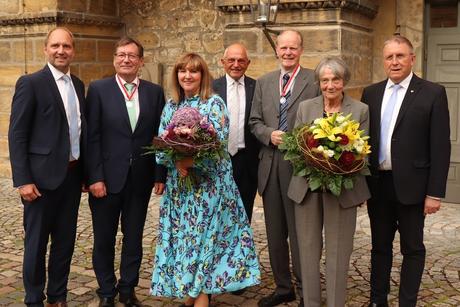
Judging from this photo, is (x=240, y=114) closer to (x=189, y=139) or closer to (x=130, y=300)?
(x=189, y=139)

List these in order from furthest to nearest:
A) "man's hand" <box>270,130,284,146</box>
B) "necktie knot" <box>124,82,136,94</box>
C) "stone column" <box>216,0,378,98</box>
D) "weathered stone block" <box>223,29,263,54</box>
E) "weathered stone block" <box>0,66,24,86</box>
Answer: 1. "weathered stone block" <box>0,66,24,86</box>
2. "weathered stone block" <box>223,29,263,54</box>
3. "stone column" <box>216,0,378,98</box>
4. "necktie knot" <box>124,82,136,94</box>
5. "man's hand" <box>270,130,284,146</box>


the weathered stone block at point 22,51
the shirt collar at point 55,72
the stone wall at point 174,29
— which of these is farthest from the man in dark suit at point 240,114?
the weathered stone block at point 22,51

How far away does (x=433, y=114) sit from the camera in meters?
3.97

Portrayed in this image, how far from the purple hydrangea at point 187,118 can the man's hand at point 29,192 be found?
3.40 ft

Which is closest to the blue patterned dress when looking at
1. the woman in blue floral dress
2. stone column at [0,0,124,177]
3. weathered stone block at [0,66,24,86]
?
the woman in blue floral dress

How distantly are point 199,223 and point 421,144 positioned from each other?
5.21 ft

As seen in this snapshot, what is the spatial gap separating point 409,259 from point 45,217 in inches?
101

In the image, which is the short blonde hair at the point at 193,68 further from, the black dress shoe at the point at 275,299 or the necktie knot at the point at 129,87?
the black dress shoe at the point at 275,299

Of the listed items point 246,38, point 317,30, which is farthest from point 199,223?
point 246,38

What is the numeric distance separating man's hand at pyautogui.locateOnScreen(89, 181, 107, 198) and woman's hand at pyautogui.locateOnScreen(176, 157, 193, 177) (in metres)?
0.60

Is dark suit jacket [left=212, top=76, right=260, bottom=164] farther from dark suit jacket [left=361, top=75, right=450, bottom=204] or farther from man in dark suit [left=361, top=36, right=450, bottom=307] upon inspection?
dark suit jacket [left=361, top=75, right=450, bottom=204]

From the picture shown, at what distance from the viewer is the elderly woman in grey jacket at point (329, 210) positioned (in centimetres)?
391

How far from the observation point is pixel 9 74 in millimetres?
9648

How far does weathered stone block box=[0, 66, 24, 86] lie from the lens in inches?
376
